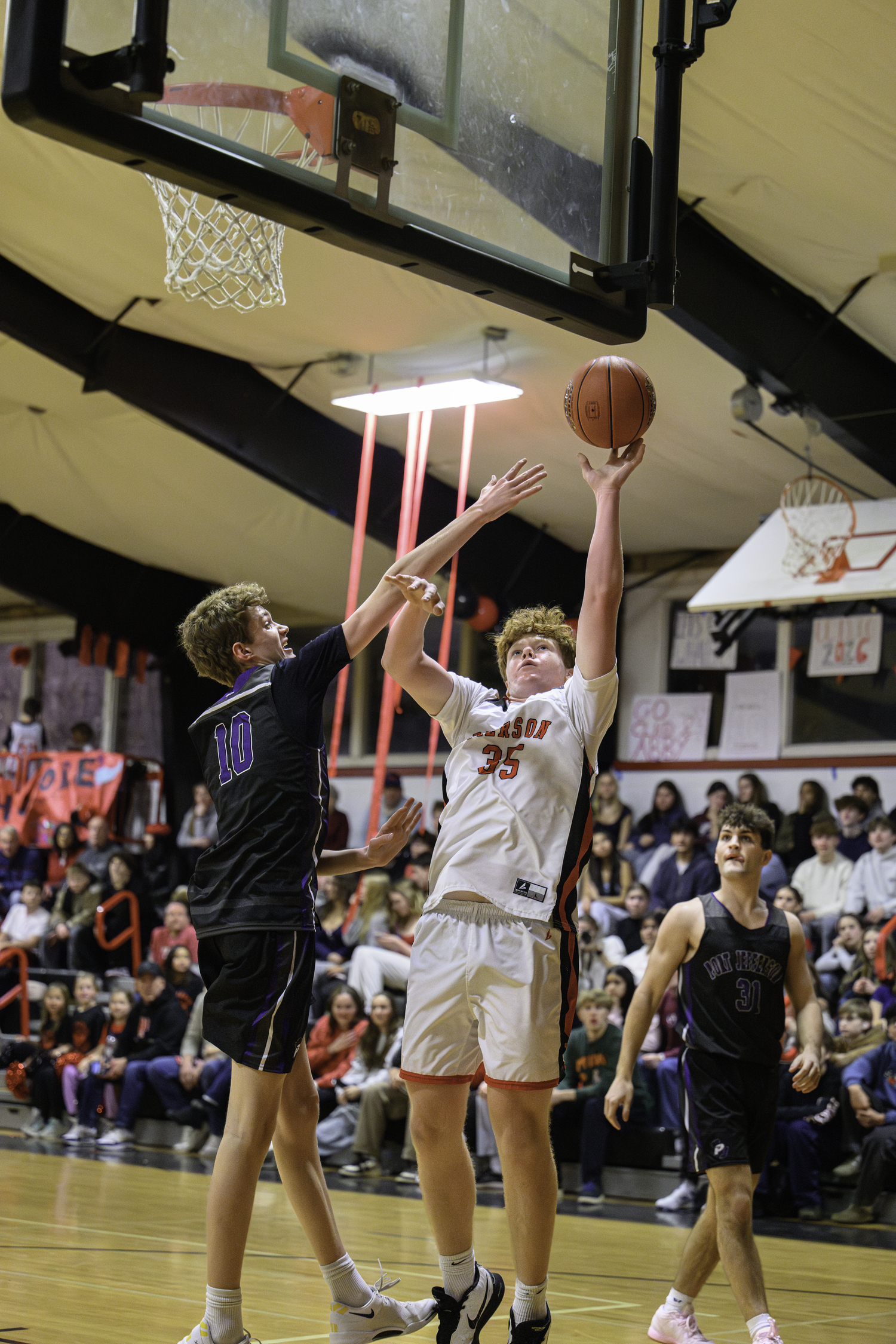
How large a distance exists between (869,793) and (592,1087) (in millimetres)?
4179

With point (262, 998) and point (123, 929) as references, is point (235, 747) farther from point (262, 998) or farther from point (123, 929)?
point (123, 929)

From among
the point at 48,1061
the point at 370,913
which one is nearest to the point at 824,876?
the point at 370,913

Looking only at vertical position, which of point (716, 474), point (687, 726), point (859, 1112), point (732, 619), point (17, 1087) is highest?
point (716, 474)

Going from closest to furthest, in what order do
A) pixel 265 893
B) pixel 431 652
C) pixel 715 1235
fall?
pixel 265 893, pixel 715 1235, pixel 431 652

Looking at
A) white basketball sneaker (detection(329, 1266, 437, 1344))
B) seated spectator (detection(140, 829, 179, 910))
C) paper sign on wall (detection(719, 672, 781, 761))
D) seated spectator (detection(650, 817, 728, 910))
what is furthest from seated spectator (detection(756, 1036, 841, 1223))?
seated spectator (detection(140, 829, 179, 910))

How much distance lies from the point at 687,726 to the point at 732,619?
4.04ft

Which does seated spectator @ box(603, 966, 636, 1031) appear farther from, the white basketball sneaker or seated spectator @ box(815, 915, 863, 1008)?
the white basketball sneaker

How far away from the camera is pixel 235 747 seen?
3.98m

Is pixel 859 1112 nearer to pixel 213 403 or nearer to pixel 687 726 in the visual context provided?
pixel 687 726

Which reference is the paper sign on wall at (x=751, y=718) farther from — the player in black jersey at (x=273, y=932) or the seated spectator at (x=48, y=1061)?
the player in black jersey at (x=273, y=932)

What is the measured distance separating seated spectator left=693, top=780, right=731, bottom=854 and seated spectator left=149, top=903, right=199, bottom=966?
4.49m

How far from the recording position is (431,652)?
613 inches

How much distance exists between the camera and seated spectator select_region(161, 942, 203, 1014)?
1185 cm

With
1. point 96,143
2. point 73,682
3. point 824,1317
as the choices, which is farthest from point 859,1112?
point 73,682
